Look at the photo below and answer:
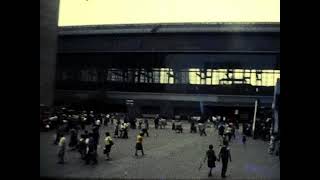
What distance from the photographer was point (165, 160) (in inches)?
567

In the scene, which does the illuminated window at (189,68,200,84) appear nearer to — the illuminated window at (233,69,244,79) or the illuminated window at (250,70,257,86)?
the illuminated window at (233,69,244,79)

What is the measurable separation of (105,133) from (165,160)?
72.3 inches

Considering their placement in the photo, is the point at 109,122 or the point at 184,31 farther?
the point at 184,31

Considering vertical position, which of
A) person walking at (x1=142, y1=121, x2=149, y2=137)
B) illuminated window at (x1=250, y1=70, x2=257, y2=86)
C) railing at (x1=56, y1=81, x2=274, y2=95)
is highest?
illuminated window at (x1=250, y1=70, x2=257, y2=86)

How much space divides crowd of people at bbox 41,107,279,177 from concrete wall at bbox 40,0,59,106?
64 cm

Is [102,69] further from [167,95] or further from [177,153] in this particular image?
[177,153]

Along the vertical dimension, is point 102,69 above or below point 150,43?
below

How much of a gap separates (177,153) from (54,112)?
3679 millimetres

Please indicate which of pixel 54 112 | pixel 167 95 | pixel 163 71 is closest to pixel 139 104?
pixel 167 95

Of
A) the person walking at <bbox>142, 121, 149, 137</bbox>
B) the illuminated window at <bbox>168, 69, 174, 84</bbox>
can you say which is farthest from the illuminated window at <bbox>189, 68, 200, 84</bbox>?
the person walking at <bbox>142, 121, 149, 137</bbox>

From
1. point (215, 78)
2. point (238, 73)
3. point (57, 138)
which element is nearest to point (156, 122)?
point (57, 138)

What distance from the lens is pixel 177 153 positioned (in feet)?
48.6

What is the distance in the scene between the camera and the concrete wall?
13422 mm

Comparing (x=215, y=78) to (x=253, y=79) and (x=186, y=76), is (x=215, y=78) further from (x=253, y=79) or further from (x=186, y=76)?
(x=253, y=79)
